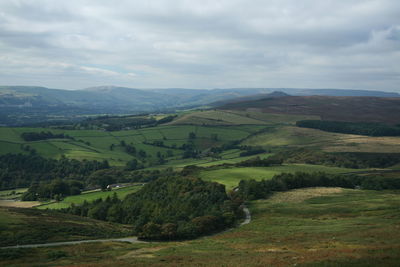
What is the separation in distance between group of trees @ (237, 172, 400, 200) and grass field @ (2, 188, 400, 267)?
2892 cm

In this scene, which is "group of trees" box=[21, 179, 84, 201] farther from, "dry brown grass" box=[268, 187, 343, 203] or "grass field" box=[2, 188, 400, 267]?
"grass field" box=[2, 188, 400, 267]

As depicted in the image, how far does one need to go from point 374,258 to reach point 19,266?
36567 millimetres

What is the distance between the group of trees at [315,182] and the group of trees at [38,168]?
93.7m

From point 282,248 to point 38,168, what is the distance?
157782mm

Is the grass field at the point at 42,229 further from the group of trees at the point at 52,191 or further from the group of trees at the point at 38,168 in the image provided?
the group of trees at the point at 38,168

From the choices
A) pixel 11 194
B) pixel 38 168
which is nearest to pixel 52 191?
pixel 11 194

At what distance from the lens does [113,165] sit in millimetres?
174750

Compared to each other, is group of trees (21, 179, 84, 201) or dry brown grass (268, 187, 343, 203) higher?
dry brown grass (268, 187, 343, 203)

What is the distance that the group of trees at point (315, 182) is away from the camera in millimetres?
101131

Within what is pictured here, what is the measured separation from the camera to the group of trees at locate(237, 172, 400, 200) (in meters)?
101

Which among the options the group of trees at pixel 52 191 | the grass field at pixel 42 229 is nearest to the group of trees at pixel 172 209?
the grass field at pixel 42 229

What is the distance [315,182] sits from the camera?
4323 inches

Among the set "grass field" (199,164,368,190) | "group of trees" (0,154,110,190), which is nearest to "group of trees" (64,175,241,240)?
"grass field" (199,164,368,190)

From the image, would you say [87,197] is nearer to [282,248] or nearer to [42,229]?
[42,229]
